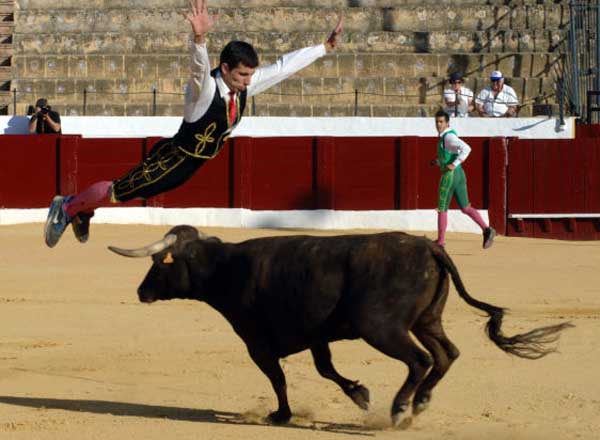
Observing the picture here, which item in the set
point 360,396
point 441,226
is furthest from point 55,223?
point 441,226

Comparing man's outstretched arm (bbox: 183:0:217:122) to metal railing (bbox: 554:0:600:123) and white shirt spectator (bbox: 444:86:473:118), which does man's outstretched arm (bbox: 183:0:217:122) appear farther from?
metal railing (bbox: 554:0:600:123)

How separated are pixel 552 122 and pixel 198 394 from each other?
9.45m

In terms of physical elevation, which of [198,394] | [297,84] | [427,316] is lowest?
[198,394]

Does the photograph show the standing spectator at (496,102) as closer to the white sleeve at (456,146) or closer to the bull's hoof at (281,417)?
the white sleeve at (456,146)

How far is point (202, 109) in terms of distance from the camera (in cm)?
545

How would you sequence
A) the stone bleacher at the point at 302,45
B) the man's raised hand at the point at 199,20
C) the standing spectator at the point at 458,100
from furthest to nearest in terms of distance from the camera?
the stone bleacher at the point at 302,45, the standing spectator at the point at 458,100, the man's raised hand at the point at 199,20

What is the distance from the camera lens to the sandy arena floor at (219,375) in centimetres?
536

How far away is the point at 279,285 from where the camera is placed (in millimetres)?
5383

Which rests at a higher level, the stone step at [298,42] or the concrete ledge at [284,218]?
the stone step at [298,42]

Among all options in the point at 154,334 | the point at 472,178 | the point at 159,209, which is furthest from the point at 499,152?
the point at 154,334

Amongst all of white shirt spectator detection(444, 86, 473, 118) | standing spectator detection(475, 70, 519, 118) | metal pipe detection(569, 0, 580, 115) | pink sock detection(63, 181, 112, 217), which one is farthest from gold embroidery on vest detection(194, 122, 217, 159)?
metal pipe detection(569, 0, 580, 115)

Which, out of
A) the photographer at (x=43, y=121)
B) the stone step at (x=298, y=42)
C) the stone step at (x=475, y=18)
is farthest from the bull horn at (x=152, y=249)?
the stone step at (x=475, y=18)

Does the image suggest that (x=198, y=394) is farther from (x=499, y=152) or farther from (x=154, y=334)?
(x=499, y=152)

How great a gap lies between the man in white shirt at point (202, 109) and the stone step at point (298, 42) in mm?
11085
